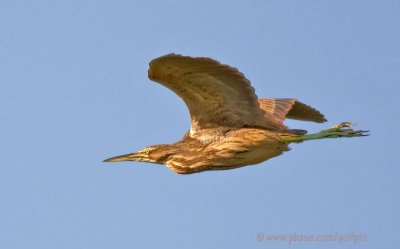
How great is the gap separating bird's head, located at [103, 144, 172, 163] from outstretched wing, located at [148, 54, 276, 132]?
546 mm

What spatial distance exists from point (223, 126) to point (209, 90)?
46 cm

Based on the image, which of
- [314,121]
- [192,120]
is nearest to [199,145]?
[192,120]

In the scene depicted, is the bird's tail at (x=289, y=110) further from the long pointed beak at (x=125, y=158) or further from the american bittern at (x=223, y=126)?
the long pointed beak at (x=125, y=158)

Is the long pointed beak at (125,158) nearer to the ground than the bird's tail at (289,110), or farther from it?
nearer to the ground

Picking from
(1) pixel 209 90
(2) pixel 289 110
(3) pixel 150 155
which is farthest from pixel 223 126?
(2) pixel 289 110

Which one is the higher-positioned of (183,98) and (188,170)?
(183,98)

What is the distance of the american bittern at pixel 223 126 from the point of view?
373 inches

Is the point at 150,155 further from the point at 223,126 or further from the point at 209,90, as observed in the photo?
the point at 209,90

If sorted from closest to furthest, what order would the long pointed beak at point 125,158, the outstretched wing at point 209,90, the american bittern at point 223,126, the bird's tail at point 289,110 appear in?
the outstretched wing at point 209,90, the american bittern at point 223,126, the bird's tail at point 289,110, the long pointed beak at point 125,158

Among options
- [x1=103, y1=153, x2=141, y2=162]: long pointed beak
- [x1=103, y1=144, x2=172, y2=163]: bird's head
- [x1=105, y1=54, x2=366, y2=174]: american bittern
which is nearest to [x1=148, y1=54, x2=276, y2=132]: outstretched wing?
[x1=105, y1=54, x2=366, y2=174]: american bittern

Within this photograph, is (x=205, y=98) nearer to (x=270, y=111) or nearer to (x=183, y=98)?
(x=183, y=98)

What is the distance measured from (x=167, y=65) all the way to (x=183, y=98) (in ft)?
2.05

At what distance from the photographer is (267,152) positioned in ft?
32.1

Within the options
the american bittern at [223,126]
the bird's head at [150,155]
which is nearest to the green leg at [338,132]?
the american bittern at [223,126]
